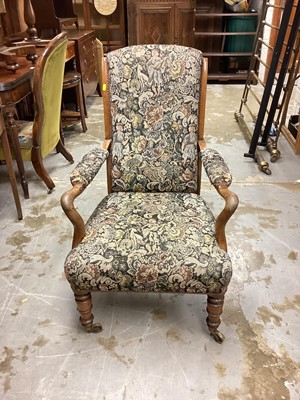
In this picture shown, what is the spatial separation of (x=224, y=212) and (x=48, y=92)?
1.49 m

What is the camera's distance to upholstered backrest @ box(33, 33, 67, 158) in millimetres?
2041

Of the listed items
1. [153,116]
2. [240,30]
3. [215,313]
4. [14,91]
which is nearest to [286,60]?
[153,116]

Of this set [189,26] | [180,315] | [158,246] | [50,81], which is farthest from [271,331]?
[189,26]

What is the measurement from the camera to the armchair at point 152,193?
1.26m

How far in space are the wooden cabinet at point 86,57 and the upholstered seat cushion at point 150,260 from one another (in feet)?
8.55

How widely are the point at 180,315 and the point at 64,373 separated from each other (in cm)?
53

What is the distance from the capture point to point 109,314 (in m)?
1.56

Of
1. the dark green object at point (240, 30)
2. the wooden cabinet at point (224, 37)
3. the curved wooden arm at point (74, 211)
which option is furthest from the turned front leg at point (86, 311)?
the dark green object at point (240, 30)

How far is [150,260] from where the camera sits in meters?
1.26

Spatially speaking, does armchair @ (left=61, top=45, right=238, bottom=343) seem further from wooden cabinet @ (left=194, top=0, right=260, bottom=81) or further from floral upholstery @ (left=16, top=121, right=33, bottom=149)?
wooden cabinet @ (left=194, top=0, right=260, bottom=81)

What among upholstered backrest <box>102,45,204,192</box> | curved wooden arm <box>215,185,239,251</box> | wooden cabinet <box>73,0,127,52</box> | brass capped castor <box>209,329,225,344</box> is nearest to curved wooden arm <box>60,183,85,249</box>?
upholstered backrest <box>102,45,204,192</box>

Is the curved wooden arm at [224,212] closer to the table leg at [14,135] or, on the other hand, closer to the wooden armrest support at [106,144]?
the wooden armrest support at [106,144]

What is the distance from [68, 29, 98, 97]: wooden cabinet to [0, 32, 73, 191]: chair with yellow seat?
3.86ft

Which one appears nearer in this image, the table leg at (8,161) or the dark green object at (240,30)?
the table leg at (8,161)
